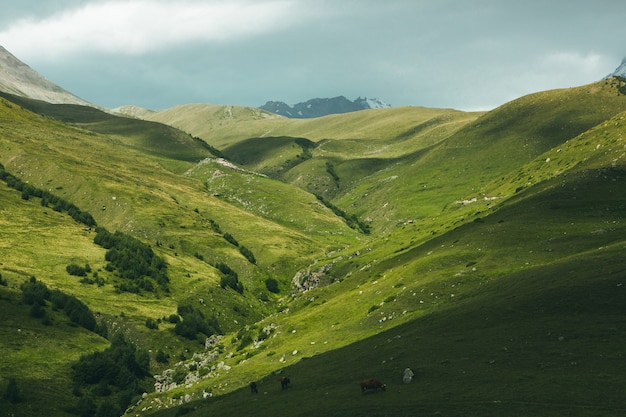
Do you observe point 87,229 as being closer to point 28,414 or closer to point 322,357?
point 28,414

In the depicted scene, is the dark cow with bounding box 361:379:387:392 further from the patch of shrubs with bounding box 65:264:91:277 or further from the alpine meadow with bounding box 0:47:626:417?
the patch of shrubs with bounding box 65:264:91:277

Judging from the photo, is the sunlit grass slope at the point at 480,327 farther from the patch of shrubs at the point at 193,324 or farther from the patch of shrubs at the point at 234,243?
the patch of shrubs at the point at 234,243

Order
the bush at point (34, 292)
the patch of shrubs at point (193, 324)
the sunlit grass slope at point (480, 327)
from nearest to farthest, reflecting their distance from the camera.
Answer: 1. the sunlit grass slope at point (480, 327)
2. the bush at point (34, 292)
3. the patch of shrubs at point (193, 324)

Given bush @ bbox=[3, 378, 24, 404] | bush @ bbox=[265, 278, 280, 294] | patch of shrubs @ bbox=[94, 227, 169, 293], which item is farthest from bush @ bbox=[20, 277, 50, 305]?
bush @ bbox=[265, 278, 280, 294]

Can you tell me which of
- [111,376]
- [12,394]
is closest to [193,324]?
[111,376]

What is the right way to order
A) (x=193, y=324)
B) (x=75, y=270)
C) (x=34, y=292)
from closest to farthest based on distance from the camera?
(x=34, y=292)
(x=193, y=324)
(x=75, y=270)

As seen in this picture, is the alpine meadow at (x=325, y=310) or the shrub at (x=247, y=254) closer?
the alpine meadow at (x=325, y=310)

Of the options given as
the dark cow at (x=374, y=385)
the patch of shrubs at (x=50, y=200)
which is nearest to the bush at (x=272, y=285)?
the patch of shrubs at (x=50, y=200)

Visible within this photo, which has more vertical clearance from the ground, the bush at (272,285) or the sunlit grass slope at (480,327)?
the sunlit grass slope at (480,327)

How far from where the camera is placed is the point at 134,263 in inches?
4547

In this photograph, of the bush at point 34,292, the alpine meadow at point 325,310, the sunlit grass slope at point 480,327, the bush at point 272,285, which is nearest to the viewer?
the sunlit grass slope at point 480,327

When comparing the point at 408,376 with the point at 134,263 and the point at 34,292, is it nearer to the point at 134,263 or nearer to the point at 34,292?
the point at 34,292

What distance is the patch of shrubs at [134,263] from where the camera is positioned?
370ft

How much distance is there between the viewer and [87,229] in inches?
5271
